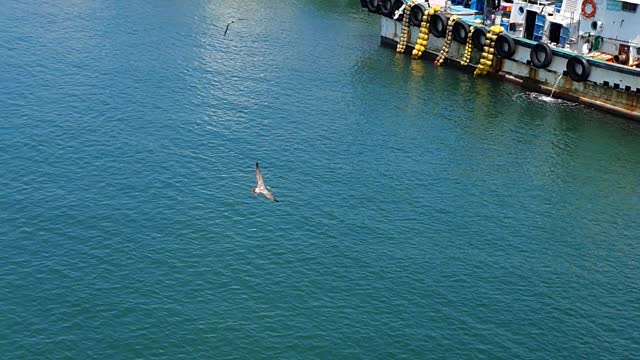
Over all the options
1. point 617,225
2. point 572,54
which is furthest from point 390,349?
point 572,54

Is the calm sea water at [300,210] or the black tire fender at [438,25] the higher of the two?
the black tire fender at [438,25]

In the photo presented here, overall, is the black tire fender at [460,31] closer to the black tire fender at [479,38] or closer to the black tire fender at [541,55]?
the black tire fender at [479,38]

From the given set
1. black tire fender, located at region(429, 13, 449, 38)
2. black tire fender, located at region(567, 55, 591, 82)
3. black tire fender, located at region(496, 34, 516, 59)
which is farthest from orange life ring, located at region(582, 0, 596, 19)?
black tire fender, located at region(429, 13, 449, 38)

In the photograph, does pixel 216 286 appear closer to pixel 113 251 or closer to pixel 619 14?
pixel 113 251

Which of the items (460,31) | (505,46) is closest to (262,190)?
(505,46)

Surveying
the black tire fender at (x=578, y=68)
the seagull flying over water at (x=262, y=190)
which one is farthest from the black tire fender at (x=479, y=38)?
the seagull flying over water at (x=262, y=190)

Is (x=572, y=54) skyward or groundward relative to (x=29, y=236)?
skyward

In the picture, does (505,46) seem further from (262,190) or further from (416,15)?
(262,190)
